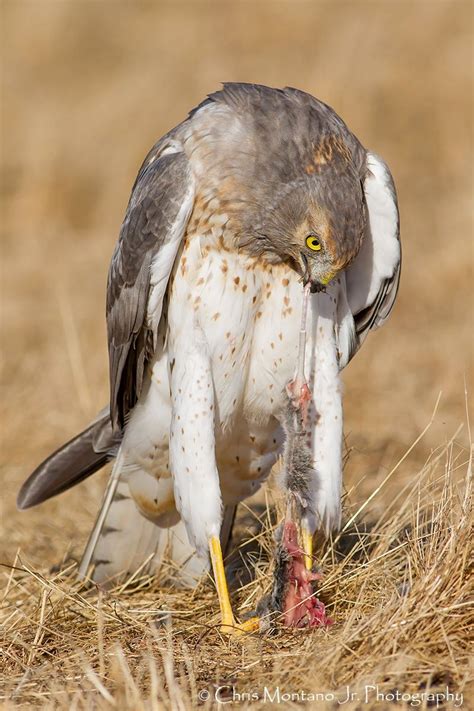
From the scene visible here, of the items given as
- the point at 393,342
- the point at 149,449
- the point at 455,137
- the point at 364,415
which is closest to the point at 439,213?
the point at 455,137

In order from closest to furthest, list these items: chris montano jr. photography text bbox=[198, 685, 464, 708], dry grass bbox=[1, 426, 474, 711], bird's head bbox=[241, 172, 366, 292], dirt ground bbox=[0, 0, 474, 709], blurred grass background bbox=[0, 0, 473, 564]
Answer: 1. chris montano jr. photography text bbox=[198, 685, 464, 708]
2. dry grass bbox=[1, 426, 474, 711]
3. dirt ground bbox=[0, 0, 474, 709]
4. bird's head bbox=[241, 172, 366, 292]
5. blurred grass background bbox=[0, 0, 473, 564]

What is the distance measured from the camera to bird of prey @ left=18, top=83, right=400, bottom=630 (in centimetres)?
411

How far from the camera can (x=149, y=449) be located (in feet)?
16.1

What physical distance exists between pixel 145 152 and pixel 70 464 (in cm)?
792

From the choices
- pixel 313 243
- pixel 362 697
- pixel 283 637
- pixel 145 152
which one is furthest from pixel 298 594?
pixel 145 152

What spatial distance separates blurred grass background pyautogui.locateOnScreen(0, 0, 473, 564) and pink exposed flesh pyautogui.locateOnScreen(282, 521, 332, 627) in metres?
1.17

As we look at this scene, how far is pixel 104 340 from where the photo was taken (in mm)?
8523

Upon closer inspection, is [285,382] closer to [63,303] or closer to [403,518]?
[403,518]

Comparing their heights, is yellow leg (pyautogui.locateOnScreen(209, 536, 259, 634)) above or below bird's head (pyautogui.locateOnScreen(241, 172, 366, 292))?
below

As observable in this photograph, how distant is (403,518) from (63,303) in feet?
12.5

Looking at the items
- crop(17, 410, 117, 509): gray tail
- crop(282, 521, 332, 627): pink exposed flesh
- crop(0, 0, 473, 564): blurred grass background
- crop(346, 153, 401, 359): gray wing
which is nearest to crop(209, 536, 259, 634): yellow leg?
crop(282, 521, 332, 627): pink exposed flesh

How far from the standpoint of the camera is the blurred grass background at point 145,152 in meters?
7.15

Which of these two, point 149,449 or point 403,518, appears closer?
point 403,518

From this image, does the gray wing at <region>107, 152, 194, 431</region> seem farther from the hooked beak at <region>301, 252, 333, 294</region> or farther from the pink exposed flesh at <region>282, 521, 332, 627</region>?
the pink exposed flesh at <region>282, 521, 332, 627</region>
